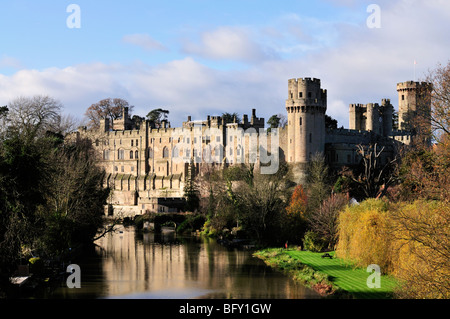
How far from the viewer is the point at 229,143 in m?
71.7

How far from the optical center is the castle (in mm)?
61375

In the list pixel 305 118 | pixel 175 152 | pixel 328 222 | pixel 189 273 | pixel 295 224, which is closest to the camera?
pixel 189 273

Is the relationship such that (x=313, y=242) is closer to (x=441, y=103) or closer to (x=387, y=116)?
(x=441, y=103)

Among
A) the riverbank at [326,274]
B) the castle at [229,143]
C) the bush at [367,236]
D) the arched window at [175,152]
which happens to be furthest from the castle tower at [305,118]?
the bush at [367,236]

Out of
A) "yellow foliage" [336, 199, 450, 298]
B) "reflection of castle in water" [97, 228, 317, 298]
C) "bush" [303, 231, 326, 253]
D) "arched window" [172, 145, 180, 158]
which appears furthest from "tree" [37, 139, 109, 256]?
"arched window" [172, 145, 180, 158]

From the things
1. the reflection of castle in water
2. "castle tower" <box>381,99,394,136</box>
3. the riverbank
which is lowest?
the reflection of castle in water

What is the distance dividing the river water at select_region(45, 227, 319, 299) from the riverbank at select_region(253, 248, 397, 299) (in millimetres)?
598

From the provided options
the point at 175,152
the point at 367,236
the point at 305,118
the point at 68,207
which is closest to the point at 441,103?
the point at 367,236

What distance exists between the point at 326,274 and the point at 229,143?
43.7 m

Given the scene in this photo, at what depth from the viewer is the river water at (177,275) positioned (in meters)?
25.3

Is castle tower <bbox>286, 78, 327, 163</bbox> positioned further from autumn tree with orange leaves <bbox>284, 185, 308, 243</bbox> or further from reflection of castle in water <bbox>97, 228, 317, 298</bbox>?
reflection of castle in water <bbox>97, 228, 317, 298</bbox>

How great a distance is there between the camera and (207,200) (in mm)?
59344

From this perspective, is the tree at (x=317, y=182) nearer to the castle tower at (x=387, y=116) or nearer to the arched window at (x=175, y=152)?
the castle tower at (x=387, y=116)

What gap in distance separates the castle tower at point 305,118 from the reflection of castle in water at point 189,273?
19526 millimetres
